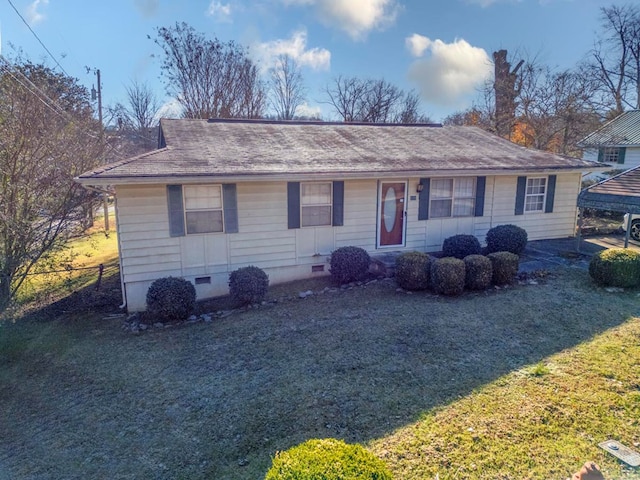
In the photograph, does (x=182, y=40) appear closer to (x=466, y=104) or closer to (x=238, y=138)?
(x=238, y=138)

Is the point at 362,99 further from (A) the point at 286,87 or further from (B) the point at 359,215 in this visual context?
(B) the point at 359,215

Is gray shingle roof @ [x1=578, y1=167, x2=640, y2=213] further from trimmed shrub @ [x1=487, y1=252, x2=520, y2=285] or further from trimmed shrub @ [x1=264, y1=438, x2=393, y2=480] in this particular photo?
trimmed shrub @ [x1=264, y1=438, x2=393, y2=480]

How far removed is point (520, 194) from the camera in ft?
37.9

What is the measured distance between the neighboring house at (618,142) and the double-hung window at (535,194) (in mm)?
14419

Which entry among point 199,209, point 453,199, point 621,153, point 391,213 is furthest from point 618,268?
point 621,153

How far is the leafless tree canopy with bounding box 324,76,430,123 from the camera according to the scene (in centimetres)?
3309

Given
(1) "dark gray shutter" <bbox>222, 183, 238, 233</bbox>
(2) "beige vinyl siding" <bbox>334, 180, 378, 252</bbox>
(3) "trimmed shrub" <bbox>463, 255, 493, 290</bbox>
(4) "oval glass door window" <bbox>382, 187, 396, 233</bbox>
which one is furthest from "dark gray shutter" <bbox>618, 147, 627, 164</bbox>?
(1) "dark gray shutter" <bbox>222, 183, 238, 233</bbox>

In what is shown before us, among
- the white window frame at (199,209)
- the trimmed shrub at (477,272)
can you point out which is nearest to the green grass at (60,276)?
the white window frame at (199,209)

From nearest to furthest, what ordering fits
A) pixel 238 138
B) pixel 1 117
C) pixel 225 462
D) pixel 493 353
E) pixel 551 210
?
pixel 225 462 < pixel 493 353 < pixel 1 117 < pixel 238 138 < pixel 551 210

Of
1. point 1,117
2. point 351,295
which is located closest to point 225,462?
point 351,295

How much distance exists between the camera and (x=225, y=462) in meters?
3.95

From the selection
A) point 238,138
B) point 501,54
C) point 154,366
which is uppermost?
point 501,54

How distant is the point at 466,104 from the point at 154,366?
3189cm

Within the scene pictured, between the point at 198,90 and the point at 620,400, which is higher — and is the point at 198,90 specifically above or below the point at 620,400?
above
